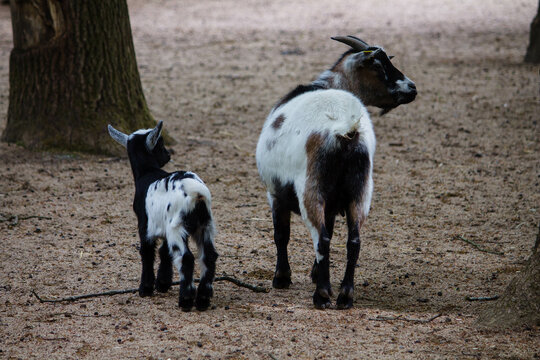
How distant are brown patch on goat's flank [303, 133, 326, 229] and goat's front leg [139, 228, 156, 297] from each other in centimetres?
108

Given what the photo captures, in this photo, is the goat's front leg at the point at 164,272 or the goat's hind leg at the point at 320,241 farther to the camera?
the goat's front leg at the point at 164,272

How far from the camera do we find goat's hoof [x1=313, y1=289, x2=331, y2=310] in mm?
4434

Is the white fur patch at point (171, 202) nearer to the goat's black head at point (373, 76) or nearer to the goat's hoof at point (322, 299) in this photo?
the goat's hoof at point (322, 299)

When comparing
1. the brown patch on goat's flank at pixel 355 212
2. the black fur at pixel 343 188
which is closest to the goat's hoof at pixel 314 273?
the black fur at pixel 343 188

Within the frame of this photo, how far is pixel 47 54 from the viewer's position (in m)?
7.96

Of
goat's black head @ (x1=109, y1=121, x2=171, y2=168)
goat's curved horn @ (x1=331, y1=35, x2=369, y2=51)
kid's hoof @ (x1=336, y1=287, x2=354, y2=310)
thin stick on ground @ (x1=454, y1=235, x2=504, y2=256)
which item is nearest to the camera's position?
kid's hoof @ (x1=336, y1=287, x2=354, y2=310)

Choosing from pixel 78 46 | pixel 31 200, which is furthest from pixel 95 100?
pixel 31 200

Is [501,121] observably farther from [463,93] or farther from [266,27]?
[266,27]

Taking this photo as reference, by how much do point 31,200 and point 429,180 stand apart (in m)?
4.17

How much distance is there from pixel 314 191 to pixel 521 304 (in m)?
1.39

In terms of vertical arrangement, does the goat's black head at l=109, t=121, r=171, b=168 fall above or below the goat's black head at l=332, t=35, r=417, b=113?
below

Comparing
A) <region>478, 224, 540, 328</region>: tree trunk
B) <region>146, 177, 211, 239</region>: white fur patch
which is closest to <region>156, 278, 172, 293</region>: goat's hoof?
<region>146, 177, 211, 239</region>: white fur patch

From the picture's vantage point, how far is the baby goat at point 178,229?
14.3 feet

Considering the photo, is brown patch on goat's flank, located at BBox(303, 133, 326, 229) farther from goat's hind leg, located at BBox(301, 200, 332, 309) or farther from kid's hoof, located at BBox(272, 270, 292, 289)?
kid's hoof, located at BBox(272, 270, 292, 289)
